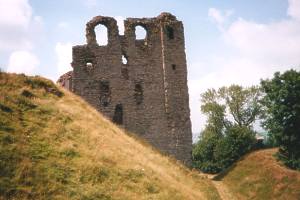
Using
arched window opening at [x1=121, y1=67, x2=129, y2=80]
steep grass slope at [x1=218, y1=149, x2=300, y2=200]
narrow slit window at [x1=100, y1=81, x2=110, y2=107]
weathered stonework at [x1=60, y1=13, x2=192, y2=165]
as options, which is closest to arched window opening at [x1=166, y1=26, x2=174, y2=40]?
weathered stonework at [x1=60, y1=13, x2=192, y2=165]

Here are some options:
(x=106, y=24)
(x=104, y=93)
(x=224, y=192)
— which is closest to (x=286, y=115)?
(x=224, y=192)

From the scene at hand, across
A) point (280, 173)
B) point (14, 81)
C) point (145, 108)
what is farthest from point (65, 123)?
point (280, 173)

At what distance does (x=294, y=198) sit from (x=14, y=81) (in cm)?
2208

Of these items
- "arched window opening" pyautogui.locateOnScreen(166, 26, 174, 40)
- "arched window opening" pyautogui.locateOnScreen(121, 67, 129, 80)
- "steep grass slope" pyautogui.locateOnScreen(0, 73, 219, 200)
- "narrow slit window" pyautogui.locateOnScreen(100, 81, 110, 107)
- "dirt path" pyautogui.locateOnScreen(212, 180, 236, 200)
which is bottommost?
"dirt path" pyautogui.locateOnScreen(212, 180, 236, 200)

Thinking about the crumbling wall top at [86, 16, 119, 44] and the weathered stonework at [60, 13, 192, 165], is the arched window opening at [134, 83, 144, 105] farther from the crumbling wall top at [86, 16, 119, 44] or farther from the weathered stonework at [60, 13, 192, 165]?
the crumbling wall top at [86, 16, 119, 44]

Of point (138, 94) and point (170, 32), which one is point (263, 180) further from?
point (170, 32)

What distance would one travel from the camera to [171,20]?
3831cm

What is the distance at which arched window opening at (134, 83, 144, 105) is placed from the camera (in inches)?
1435

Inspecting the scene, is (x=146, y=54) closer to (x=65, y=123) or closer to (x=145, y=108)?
(x=145, y=108)

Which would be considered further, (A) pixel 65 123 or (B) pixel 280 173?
(B) pixel 280 173

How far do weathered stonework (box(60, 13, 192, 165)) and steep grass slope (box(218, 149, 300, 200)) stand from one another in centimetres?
562

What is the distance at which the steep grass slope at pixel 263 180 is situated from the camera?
1297 inches

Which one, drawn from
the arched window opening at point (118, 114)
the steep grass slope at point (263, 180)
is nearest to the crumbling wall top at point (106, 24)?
the arched window opening at point (118, 114)

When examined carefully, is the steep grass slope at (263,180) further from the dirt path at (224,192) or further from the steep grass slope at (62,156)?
the steep grass slope at (62,156)
